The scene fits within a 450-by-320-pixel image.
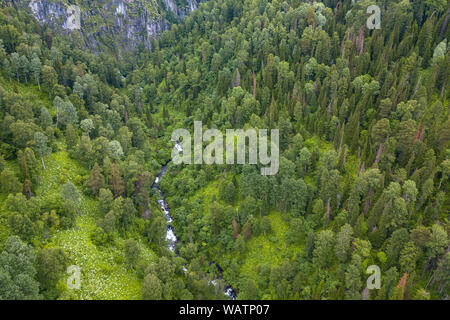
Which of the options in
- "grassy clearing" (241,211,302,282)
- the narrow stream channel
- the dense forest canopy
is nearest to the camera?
the dense forest canopy

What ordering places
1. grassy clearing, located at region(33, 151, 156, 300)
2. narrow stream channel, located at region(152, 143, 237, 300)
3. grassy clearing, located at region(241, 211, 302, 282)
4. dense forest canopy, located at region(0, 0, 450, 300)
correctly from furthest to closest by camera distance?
1. grassy clearing, located at region(241, 211, 302, 282)
2. narrow stream channel, located at region(152, 143, 237, 300)
3. dense forest canopy, located at region(0, 0, 450, 300)
4. grassy clearing, located at region(33, 151, 156, 300)

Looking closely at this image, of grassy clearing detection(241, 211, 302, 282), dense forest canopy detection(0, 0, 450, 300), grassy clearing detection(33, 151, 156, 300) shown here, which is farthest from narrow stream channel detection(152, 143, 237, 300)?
grassy clearing detection(33, 151, 156, 300)

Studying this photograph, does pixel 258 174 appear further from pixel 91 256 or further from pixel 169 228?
pixel 91 256

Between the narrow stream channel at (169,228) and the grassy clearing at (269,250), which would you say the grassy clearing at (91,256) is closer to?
the narrow stream channel at (169,228)

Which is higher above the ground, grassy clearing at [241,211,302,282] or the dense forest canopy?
the dense forest canopy

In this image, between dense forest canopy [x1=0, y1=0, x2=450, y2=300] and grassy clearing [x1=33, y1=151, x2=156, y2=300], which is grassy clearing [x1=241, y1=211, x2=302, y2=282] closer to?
dense forest canopy [x1=0, y1=0, x2=450, y2=300]

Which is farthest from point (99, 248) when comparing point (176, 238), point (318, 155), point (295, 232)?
point (318, 155)

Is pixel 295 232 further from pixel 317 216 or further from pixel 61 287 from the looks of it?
pixel 61 287

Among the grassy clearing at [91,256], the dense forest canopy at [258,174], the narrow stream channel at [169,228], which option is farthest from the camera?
the narrow stream channel at [169,228]

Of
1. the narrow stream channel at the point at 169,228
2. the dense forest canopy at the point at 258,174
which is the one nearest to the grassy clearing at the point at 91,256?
the dense forest canopy at the point at 258,174
